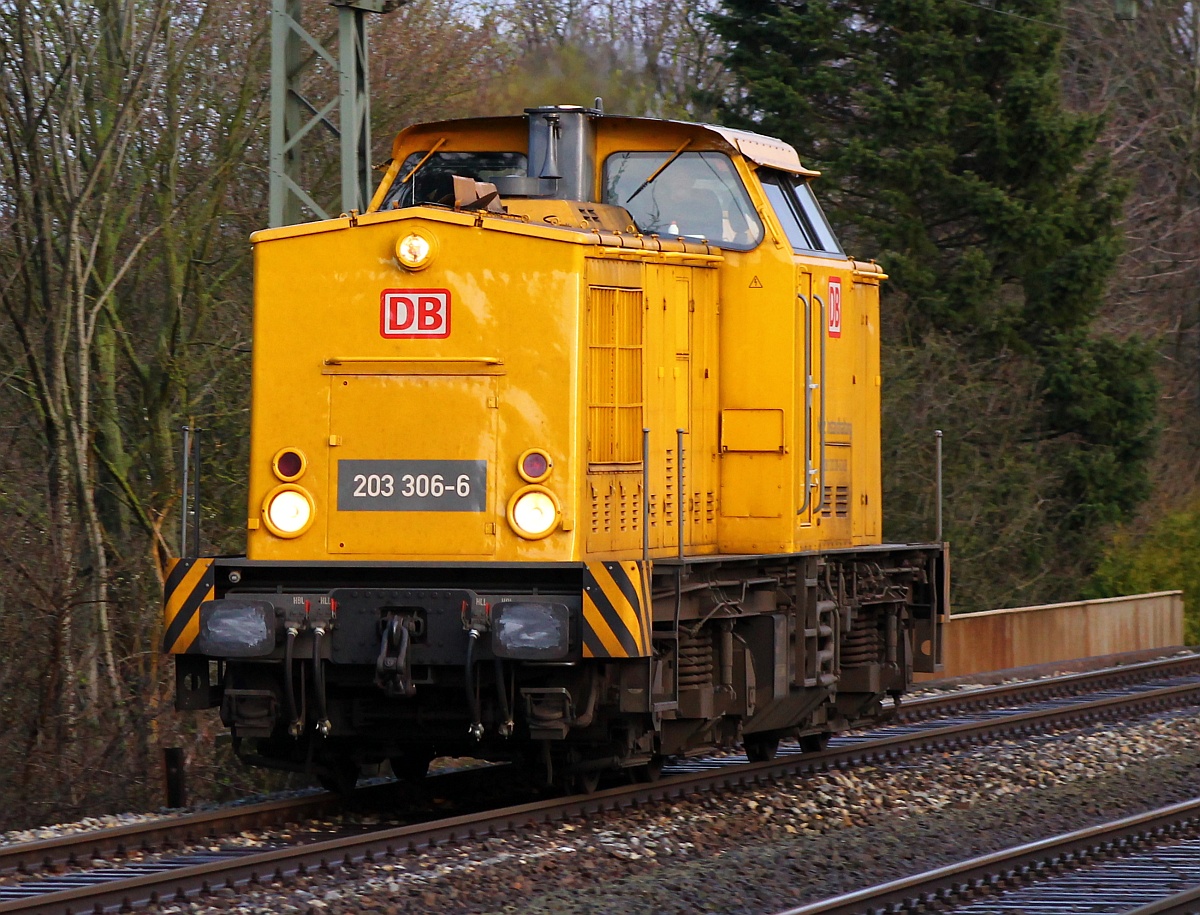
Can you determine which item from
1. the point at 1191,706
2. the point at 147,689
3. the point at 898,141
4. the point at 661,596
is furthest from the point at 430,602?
the point at 898,141

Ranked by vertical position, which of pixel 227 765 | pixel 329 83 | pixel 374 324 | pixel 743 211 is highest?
pixel 329 83

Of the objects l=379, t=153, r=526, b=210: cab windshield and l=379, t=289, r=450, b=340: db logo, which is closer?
l=379, t=289, r=450, b=340: db logo

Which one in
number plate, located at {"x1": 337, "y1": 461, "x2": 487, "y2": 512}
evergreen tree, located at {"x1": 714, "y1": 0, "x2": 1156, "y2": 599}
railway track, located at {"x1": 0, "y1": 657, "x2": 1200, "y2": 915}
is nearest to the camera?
railway track, located at {"x1": 0, "y1": 657, "x2": 1200, "y2": 915}

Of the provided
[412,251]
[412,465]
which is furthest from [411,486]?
[412,251]

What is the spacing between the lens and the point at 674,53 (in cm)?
2641

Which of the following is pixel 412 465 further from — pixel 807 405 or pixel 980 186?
pixel 980 186

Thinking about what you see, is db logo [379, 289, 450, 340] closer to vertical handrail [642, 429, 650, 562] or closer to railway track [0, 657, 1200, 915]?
vertical handrail [642, 429, 650, 562]

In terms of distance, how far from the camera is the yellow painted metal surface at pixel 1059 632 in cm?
1538

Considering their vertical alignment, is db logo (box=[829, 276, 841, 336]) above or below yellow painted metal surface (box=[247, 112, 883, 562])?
above

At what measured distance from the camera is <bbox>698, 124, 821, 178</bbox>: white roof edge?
350 inches

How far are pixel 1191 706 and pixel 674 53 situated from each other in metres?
15.8

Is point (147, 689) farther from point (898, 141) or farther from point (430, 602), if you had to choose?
point (898, 141)

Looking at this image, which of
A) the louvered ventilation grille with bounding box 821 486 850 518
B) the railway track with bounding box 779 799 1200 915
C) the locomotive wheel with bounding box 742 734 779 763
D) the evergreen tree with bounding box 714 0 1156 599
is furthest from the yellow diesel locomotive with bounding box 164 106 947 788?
the evergreen tree with bounding box 714 0 1156 599

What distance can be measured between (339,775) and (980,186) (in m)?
14.2
